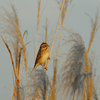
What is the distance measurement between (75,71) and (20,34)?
124 cm

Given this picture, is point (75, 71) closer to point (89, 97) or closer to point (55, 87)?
point (55, 87)

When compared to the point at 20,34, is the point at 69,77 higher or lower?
lower

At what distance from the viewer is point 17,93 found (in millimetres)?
2492

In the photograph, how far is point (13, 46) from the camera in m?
2.80

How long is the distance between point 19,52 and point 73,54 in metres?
1.22

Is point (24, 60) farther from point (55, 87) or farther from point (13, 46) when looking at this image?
point (55, 87)

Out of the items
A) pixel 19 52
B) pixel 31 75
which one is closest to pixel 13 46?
pixel 19 52

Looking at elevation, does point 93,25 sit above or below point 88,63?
above

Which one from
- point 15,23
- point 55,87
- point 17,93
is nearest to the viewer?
point 55,87

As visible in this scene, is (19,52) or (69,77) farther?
(19,52)

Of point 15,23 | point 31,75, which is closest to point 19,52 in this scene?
point 15,23

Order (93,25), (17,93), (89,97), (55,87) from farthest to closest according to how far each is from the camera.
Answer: (93,25), (17,93), (89,97), (55,87)

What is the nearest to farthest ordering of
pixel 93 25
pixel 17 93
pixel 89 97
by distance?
pixel 89 97 → pixel 17 93 → pixel 93 25

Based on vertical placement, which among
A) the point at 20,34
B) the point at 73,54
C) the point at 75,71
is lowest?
the point at 75,71
